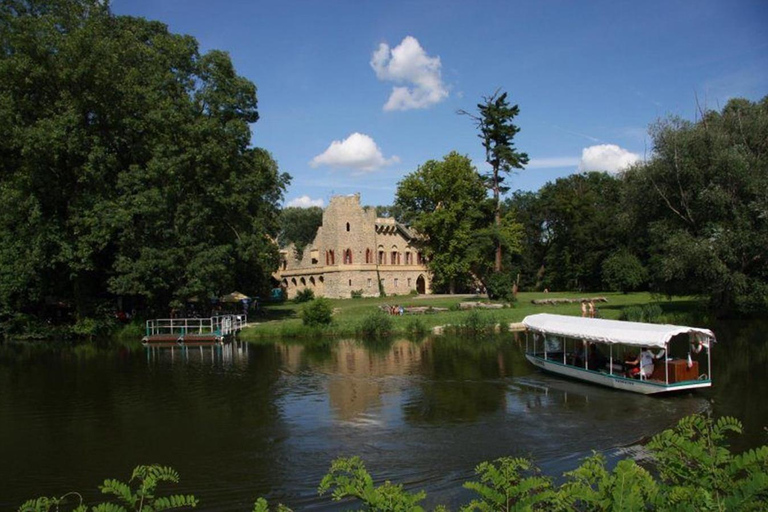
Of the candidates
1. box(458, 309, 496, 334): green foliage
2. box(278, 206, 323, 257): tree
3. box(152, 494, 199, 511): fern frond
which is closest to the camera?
box(152, 494, 199, 511): fern frond

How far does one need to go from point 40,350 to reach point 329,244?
3398cm

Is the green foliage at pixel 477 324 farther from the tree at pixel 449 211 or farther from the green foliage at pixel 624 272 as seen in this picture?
the green foliage at pixel 624 272

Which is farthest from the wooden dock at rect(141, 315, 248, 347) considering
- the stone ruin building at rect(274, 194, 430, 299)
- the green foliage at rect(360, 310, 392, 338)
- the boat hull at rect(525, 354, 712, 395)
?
the stone ruin building at rect(274, 194, 430, 299)

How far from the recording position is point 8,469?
1248cm

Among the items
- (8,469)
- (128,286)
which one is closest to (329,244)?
(128,286)

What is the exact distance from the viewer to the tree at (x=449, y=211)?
2291 inches

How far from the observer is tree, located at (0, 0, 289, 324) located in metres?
31.2

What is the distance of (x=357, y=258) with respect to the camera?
6200cm

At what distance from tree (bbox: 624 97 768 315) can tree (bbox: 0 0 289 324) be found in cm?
2440

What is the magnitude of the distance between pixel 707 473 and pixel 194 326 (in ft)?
107

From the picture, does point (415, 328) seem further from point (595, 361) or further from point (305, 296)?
point (305, 296)

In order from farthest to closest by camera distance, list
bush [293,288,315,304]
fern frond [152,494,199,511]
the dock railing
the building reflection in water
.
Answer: bush [293,288,315,304], the dock railing, the building reflection in water, fern frond [152,494,199,511]

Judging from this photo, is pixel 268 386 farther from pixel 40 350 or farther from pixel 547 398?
pixel 40 350

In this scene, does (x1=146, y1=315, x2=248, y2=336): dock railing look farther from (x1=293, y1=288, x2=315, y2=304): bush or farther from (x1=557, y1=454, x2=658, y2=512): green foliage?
(x1=557, y1=454, x2=658, y2=512): green foliage
